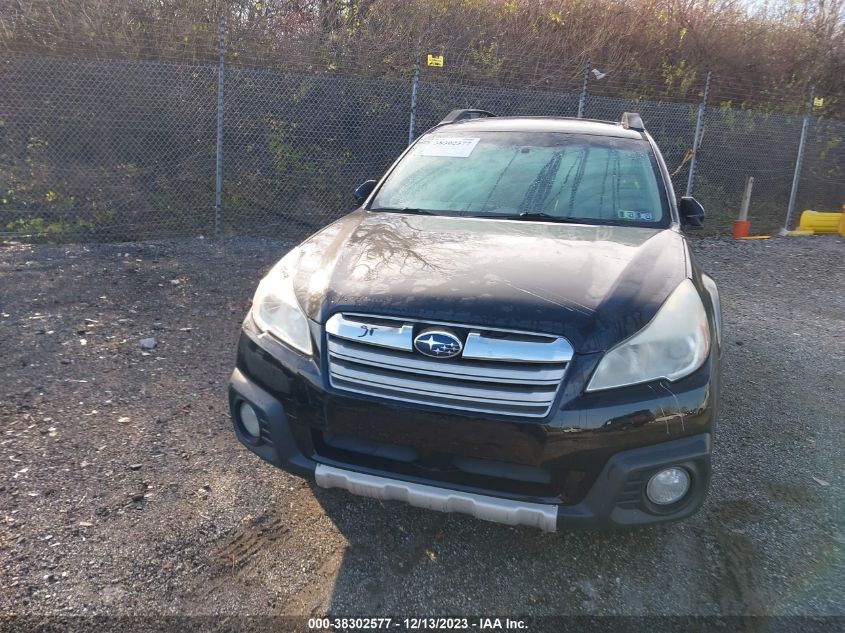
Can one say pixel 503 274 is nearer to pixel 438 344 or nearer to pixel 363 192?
pixel 438 344

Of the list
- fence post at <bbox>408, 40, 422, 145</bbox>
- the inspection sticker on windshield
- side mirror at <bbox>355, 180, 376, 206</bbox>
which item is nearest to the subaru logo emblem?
the inspection sticker on windshield

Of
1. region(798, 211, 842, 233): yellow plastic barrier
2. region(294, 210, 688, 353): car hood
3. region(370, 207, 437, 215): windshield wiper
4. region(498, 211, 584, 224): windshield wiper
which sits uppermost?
region(498, 211, 584, 224): windshield wiper

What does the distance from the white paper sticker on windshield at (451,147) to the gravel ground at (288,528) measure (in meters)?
1.94

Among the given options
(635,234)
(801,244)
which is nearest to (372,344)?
(635,234)

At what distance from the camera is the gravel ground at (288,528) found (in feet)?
8.15

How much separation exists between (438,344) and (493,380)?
23 cm

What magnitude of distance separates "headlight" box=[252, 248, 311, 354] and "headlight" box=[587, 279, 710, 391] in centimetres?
110

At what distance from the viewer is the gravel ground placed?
248cm

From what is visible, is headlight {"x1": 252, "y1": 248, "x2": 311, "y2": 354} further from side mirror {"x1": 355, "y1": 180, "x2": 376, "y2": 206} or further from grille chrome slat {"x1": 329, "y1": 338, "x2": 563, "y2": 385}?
side mirror {"x1": 355, "y1": 180, "x2": 376, "y2": 206}

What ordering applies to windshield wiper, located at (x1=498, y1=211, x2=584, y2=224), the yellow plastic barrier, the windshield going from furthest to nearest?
the yellow plastic barrier
the windshield
windshield wiper, located at (x1=498, y1=211, x2=584, y2=224)

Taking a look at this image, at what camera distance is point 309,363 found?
2533mm

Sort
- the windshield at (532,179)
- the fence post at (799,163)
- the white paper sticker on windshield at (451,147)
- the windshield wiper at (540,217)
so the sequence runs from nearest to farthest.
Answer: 1. the windshield wiper at (540,217)
2. the windshield at (532,179)
3. the white paper sticker on windshield at (451,147)
4. the fence post at (799,163)

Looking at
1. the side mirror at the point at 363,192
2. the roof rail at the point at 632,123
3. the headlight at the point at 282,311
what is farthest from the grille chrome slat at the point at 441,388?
the roof rail at the point at 632,123

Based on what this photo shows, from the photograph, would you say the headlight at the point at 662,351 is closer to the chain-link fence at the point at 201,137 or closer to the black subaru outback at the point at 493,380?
the black subaru outback at the point at 493,380
